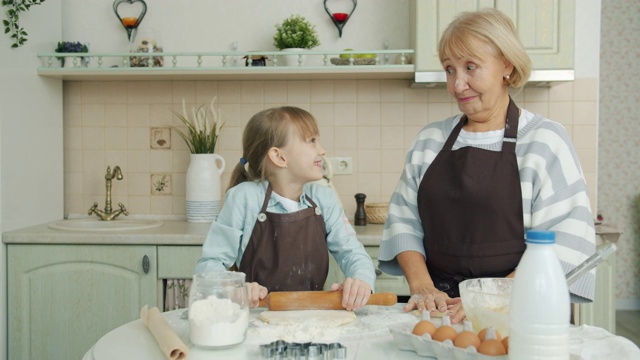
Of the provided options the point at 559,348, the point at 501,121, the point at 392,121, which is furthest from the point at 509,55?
the point at 392,121

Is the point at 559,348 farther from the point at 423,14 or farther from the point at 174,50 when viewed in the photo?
the point at 174,50

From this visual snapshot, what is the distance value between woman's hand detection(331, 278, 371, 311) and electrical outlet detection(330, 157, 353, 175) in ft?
5.40

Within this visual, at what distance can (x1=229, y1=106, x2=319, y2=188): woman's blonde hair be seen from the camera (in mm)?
1792

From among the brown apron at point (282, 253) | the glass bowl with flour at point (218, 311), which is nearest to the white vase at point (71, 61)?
the brown apron at point (282, 253)

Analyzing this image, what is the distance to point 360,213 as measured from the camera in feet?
9.33

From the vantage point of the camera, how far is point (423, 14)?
2.64 m

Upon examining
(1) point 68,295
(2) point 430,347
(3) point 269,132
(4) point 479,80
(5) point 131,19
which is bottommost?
(1) point 68,295

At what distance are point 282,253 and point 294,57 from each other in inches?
51.7

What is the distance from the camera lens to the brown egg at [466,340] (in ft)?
3.41

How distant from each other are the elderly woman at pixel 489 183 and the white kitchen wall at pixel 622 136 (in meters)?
3.41

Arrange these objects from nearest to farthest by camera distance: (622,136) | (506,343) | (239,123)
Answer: (506,343) < (239,123) < (622,136)

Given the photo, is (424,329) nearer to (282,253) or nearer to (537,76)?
(282,253)

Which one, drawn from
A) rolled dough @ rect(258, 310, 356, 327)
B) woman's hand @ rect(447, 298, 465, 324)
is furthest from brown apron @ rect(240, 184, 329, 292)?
woman's hand @ rect(447, 298, 465, 324)

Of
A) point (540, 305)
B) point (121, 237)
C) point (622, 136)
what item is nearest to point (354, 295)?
point (540, 305)
